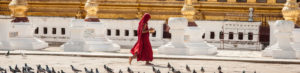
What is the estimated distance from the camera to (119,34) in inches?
922

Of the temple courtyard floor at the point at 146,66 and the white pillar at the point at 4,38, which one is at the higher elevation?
the white pillar at the point at 4,38

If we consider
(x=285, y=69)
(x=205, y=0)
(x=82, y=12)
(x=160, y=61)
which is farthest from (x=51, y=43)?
(x=285, y=69)

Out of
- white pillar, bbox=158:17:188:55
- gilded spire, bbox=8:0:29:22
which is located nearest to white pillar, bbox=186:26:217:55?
white pillar, bbox=158:17:188:55

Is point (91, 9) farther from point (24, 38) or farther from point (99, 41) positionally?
point (24, 38)

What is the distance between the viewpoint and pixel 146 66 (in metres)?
16.0

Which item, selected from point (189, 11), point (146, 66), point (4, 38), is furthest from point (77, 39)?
point (146, 66)

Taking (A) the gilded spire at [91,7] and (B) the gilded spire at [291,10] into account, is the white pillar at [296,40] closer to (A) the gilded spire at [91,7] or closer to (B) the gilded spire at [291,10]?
(B) the gilded spire at [291,10]

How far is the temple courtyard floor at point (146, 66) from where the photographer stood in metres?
15.5

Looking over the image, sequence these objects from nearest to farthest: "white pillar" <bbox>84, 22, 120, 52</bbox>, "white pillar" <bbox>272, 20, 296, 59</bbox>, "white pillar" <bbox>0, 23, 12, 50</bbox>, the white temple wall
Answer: "white pillar" <bbox>272, 20, 296, 59</bbox>
"white pillar" <bbox>0, 23, 12, 50</bbox>
"white pillar" <bbox>84, 22, 120, 52</bbox>
the white temple wall

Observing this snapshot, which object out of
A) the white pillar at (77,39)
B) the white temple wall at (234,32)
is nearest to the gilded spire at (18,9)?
the white pillar at (77,39)

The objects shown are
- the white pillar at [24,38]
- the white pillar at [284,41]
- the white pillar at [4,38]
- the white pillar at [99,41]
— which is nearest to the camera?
the white pillar at [284,41]

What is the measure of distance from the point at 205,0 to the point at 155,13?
183 cm

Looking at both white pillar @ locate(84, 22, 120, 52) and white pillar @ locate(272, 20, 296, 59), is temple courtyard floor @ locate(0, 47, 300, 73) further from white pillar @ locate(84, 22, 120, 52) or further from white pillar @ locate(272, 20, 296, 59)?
white pillar @ locate(84, 22, 120, 52)

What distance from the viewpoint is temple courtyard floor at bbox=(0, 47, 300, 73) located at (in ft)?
50.9
